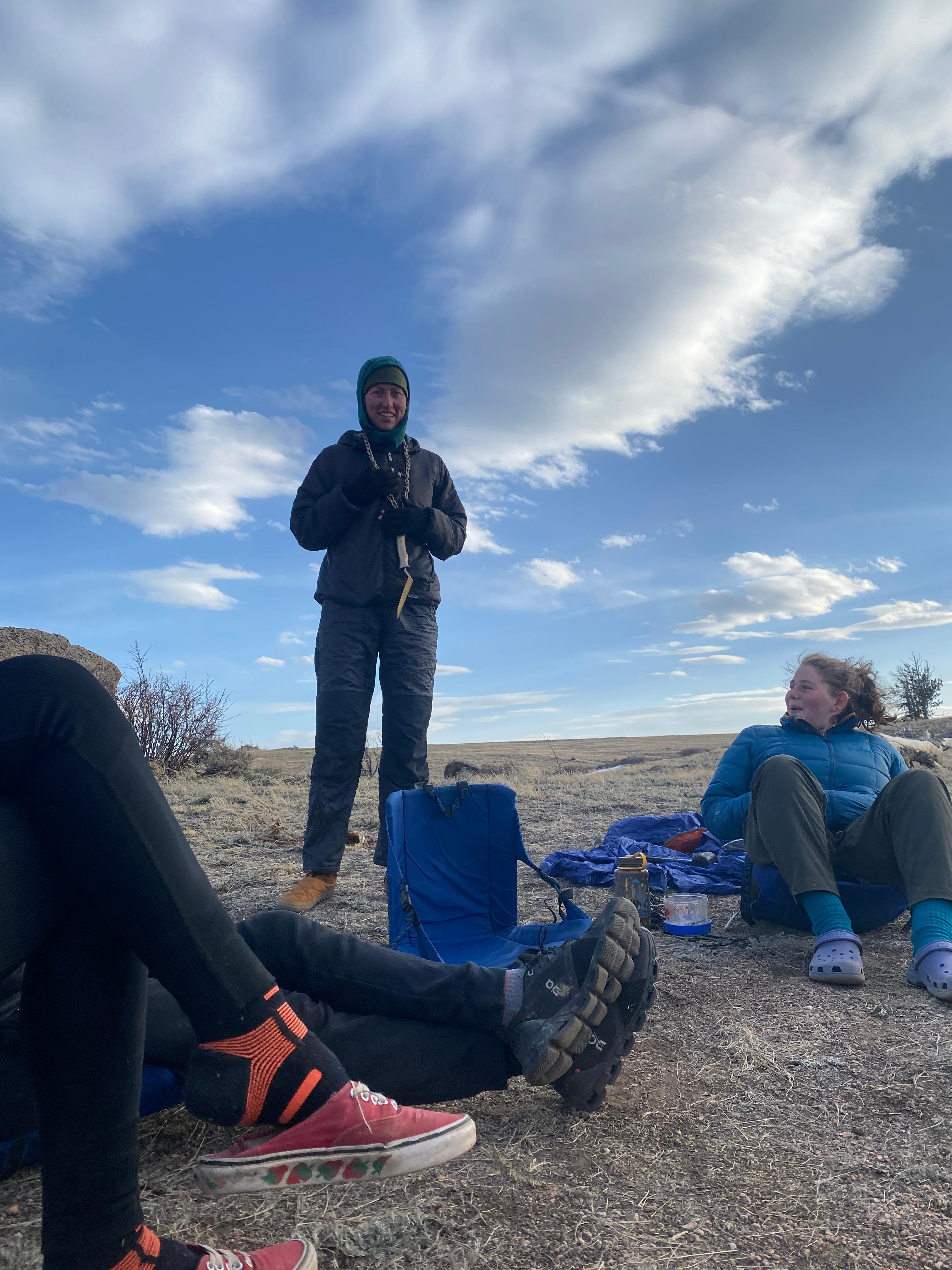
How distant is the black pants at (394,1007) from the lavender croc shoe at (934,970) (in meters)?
1.72

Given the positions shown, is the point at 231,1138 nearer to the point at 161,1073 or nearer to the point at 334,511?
the point at 161,1073

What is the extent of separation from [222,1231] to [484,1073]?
0.60 meters

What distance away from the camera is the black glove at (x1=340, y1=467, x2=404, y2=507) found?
4.54 m

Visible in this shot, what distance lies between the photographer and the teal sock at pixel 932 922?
288 centimetres

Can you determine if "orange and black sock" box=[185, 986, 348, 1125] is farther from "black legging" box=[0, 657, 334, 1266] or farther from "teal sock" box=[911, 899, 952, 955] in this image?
"teal sock" box=[911, 899, 952, 955]

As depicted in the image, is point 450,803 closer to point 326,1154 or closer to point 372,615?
point 372,615

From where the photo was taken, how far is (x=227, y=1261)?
1.26m

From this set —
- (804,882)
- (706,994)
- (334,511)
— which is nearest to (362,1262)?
(706,994)

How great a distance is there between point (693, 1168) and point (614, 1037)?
280 millimetres

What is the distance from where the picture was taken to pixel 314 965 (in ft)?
5.89

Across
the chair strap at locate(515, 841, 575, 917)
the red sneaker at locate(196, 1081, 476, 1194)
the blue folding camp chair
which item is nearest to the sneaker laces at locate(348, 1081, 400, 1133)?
the red sneaker at locate(196, 1081, 476, 1194)

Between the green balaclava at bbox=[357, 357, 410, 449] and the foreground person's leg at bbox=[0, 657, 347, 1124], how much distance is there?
3728 mm

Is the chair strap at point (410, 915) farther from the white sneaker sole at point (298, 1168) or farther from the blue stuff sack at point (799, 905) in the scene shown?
the blue stuff sack at point (799, 905)

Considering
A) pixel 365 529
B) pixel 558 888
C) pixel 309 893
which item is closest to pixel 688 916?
pixel 558 888
